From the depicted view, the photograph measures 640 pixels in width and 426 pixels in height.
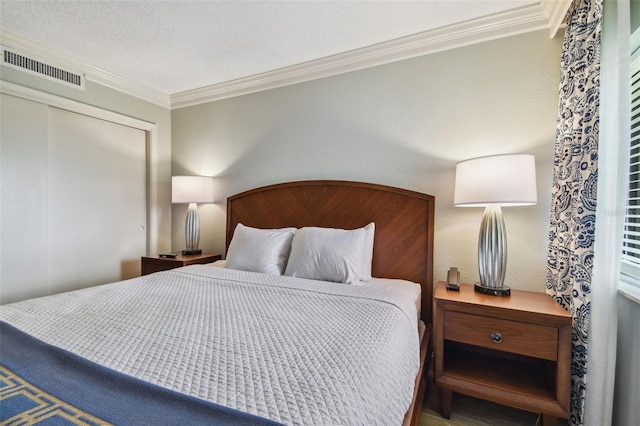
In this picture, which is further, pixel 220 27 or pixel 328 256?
pixel 220 27

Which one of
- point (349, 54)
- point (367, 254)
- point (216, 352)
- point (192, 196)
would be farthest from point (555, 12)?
point (192, 196)

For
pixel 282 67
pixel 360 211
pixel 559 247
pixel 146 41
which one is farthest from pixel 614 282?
pixel 146 41

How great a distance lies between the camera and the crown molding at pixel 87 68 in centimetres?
228

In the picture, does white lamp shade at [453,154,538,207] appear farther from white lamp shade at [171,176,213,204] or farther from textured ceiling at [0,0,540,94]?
white lamp shade at [171,176,213,204]

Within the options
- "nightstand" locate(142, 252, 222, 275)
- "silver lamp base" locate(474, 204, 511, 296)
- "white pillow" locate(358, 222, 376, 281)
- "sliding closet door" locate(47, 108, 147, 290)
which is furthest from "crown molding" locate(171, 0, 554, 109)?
"nightstand" locate(142, 252, 222, 275)

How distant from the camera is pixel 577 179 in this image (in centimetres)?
150

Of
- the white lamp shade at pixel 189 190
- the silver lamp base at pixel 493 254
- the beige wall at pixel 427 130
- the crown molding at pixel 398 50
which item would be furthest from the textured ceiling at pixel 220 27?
the silver lamp base at pixel 493 254

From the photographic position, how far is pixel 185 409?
68 cm

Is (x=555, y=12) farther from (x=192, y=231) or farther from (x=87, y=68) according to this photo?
(x=87, y=68)

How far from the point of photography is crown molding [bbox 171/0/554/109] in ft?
6.34

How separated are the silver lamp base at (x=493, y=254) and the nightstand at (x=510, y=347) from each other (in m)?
0.07

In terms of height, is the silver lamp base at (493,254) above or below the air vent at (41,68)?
below

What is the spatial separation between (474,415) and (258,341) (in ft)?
4.85

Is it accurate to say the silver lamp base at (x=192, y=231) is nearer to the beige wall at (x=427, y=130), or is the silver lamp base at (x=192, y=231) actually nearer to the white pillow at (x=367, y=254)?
the beige wall at (x=427, y=130)
